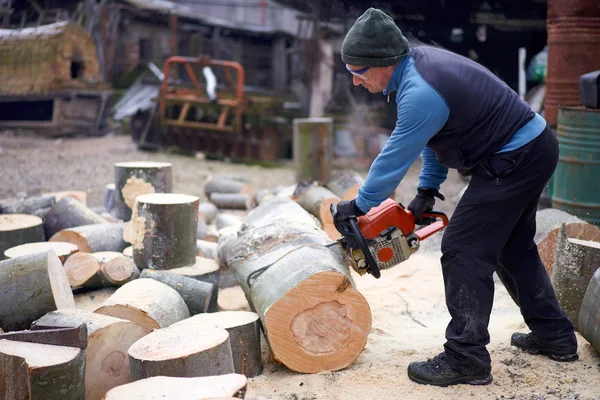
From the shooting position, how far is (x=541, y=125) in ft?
10.2

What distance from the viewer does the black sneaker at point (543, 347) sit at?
3.30 m

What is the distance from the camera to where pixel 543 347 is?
11.0 feet

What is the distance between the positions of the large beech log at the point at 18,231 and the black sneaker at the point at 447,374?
2923 millimetres

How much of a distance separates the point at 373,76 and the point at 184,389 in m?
1.62

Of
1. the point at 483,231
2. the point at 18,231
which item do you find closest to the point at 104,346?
the point at 483,231

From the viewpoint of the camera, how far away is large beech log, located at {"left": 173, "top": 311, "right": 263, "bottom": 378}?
3244mm

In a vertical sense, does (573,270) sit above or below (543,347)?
above

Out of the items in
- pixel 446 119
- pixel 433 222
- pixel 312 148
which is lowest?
pixel 312 148

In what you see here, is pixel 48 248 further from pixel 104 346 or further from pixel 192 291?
pixel 104 346

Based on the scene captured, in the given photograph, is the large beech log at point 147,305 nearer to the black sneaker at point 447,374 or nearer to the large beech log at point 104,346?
the large beech log at point 104,346

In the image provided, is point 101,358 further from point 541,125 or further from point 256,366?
point 541,125

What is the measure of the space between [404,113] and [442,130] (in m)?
0.25

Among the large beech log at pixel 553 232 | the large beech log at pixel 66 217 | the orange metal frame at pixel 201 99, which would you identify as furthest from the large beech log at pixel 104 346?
the orange metal frame at pixel 201 99

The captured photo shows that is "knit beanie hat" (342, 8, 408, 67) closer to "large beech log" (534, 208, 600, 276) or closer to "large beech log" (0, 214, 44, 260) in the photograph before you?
"large beech log" (534, 208, 600, 276)
